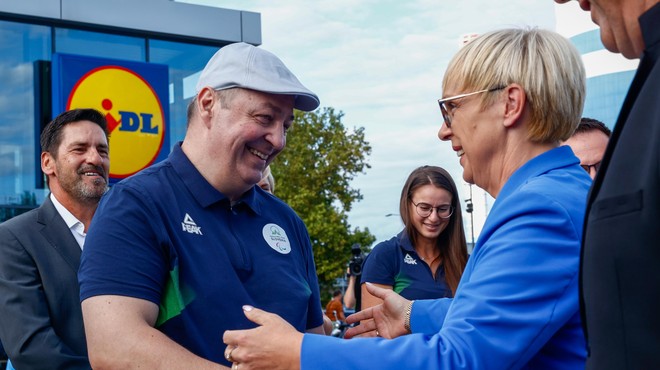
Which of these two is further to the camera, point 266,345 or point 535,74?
point 535,74

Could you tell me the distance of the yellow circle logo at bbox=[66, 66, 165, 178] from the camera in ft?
37.6

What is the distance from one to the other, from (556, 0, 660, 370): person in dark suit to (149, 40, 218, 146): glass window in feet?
43.8

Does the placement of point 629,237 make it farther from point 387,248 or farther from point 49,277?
point 387,248

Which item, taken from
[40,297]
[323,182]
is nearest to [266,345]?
[40,297]

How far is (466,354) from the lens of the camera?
1986mm

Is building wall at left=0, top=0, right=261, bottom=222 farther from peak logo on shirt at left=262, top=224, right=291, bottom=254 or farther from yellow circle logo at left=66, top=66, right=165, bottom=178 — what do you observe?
peak logo on shirt at left=262, top=224, right=291, bottom=254

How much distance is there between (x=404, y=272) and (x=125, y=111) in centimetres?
703

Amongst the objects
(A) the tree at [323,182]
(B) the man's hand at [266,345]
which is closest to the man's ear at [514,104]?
(B) the man's hand at [266,345]

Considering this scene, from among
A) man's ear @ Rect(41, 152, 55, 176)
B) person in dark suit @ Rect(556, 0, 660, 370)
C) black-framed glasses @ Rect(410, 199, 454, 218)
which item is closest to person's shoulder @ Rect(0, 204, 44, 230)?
man's ear @ Rect(41, 152, 55, 176)

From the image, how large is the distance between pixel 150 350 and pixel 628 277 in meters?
1.57

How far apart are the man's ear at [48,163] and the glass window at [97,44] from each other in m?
9.22

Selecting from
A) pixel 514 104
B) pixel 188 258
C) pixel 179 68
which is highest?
pixel 179 68

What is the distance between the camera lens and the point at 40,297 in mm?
4152

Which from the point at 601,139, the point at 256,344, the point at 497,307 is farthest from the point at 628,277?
the point at 601,139
